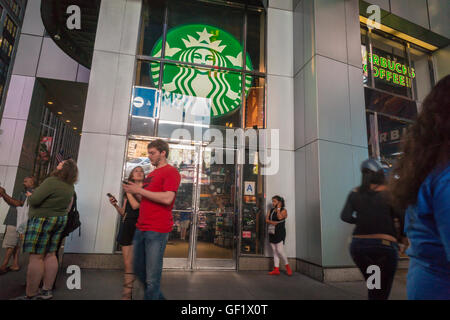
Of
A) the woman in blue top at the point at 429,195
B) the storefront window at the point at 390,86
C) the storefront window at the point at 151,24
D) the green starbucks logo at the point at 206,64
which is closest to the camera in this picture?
the woman in blue top at the point at 429,195

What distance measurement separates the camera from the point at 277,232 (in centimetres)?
534

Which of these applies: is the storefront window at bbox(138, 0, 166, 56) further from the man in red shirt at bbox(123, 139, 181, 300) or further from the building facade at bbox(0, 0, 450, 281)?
the man in red shirt at bbox(123, 139, 181, 300)

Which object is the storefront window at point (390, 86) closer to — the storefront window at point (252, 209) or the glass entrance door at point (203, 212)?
the storefront window at point (252, 209)

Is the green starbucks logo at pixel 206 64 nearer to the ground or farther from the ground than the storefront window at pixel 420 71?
nearer to the ground

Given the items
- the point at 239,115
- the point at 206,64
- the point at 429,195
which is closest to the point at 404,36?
the point at 239,115

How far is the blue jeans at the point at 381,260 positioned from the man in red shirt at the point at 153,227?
1.87 metres

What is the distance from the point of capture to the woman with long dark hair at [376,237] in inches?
88.5

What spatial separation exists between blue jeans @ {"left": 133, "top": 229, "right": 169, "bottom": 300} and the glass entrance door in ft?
10.0

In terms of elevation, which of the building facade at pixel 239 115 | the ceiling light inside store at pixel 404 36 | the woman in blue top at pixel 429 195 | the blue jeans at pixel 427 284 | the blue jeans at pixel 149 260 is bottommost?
the blue jeans at pixel 149 260

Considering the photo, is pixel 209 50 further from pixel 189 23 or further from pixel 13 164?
pixel 13 164

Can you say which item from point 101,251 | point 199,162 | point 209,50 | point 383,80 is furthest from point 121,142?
point 383,80

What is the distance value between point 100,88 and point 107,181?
208cm

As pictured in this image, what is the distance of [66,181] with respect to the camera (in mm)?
3305

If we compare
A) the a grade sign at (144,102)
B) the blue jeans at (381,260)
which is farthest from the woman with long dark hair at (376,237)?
the a grade sign at (144,102)
